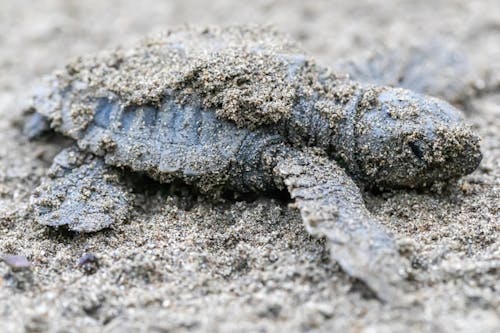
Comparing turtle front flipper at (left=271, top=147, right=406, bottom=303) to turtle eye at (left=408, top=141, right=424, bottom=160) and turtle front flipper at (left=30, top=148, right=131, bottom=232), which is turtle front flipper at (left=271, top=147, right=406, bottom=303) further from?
turtle front flipper at (left=30, top=148, right=131, bottom=232)

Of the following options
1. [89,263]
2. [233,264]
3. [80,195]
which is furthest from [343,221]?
[80,195]

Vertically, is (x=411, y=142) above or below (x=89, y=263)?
above

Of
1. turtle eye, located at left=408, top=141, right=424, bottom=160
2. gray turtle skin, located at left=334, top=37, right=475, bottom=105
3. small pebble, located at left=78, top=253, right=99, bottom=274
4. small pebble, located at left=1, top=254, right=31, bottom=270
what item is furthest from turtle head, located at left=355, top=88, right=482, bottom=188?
small pebble, located at left=1, top=254, right=31, bottom=270

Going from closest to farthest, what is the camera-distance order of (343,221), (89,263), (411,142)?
1. (343,221)
2. (89,263)
3. (411,142)

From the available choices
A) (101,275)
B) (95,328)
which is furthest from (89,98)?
(95,328)

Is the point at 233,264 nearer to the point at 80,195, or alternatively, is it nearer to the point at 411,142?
the point at 80,195

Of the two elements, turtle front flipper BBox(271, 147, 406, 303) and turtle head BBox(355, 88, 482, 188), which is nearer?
turtle front flipper BBox(271, 147, 406, 303)

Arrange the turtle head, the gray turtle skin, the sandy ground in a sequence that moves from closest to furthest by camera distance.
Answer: the sandy ground < the turtle head < the gray turtle skin
